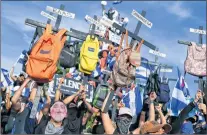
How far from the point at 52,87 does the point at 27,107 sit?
1109 mm

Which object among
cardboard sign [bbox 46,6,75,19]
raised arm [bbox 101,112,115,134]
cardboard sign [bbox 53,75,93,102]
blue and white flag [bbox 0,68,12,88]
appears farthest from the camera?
blue and white flag [bbox 0,68,12,88]

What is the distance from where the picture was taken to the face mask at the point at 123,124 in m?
5.18

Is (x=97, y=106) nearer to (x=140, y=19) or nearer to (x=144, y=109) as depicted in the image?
(x=144, y=109)

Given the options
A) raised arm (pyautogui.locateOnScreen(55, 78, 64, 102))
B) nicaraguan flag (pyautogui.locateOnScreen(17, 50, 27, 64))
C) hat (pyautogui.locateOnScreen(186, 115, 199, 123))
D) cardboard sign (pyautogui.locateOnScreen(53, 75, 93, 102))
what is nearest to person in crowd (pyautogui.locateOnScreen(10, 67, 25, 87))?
nicaraguan flag (pyautogui.locateOnScreen(17, 50, 27, 64))

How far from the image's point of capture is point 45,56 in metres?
6.06

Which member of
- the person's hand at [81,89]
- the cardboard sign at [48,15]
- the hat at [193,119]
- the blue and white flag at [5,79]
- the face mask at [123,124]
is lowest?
the face mask at [123,124]

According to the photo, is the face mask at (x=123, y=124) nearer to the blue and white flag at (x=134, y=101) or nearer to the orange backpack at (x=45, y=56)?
the orange backpack at (x=45, y=56)

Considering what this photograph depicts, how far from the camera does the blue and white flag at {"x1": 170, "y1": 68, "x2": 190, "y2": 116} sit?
A: 7.96m

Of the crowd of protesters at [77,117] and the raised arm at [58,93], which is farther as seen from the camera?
the raised arm at [58,93]

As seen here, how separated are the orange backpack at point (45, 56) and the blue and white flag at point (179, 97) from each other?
296cm

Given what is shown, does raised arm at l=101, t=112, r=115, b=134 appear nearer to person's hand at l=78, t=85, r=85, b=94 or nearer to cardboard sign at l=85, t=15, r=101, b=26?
person's hand at l=78, t=85, r=85, b=94

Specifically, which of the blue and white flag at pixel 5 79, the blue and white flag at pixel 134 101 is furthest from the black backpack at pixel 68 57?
the blue and white flag at pixel 5 79

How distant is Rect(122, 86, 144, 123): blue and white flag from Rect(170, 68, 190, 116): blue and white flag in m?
0.79

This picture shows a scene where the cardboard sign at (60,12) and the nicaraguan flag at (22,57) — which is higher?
the cardboard sign at (60,12)
